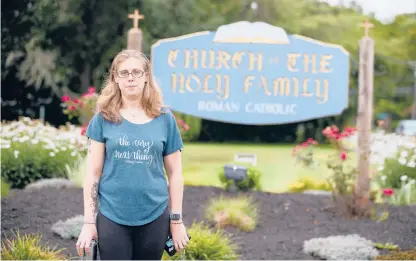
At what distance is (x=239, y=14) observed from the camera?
63.0ft

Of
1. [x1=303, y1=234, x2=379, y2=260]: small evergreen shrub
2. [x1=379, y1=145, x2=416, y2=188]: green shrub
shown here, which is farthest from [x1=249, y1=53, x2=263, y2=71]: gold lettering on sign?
[x1=303, y1=234, x2=379, y2=260]: small evergreen shrub

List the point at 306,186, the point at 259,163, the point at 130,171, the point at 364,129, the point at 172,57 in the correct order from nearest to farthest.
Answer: the point at 130,171, the point at 364,129, the point at 172,57, the point at 306,186, the point at 259,163

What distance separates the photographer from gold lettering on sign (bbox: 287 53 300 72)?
7648mm

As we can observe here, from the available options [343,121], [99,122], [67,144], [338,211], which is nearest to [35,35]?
[67,144]

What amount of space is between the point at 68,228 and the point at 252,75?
9.54 feet

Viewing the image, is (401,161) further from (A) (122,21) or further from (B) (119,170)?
(A) (122,21)

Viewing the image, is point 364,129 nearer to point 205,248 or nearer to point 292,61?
point 292,61

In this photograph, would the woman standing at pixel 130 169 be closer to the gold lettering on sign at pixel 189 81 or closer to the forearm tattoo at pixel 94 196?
the forearm tattoo at pixel 94 196

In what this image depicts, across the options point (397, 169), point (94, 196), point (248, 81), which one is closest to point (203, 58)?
point (248, 81)

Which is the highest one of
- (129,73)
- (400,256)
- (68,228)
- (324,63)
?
(324,63)

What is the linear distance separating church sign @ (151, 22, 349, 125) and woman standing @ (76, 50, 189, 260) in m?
4.61

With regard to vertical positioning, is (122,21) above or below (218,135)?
above

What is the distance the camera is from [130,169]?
9.62 feet

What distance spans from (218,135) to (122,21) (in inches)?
178
